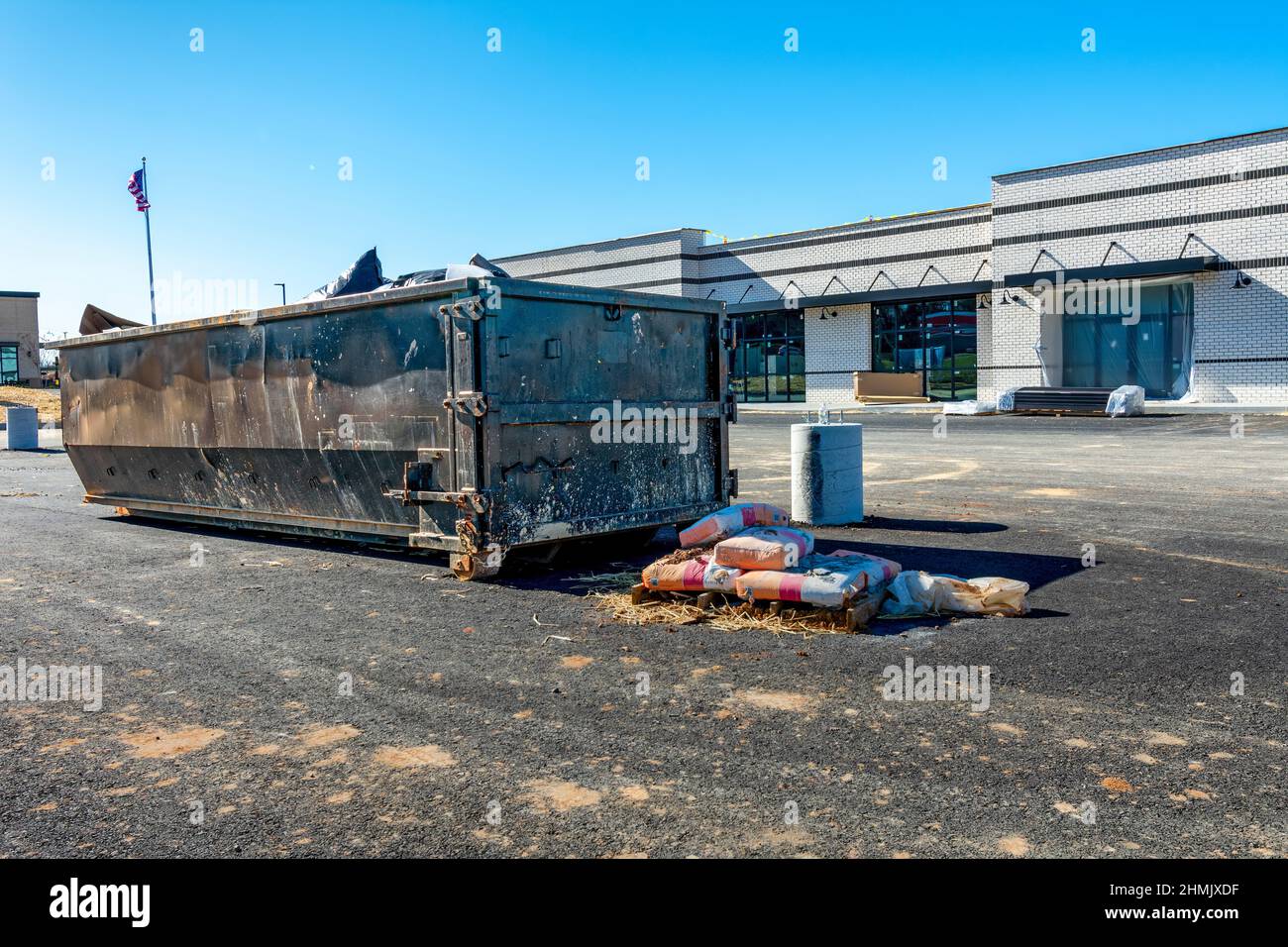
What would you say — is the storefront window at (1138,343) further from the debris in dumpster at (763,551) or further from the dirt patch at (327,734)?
the dirt patch at (327,734)

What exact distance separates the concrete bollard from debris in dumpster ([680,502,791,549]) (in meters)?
2.57

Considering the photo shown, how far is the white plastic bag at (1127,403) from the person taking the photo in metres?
25.2

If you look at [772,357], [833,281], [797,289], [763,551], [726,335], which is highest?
[833,281]

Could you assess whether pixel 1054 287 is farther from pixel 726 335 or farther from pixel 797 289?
pixel 726 335

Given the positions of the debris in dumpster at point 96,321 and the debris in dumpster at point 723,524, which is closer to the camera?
the debris in dumpster at point 723,524

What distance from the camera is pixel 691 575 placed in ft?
21.2

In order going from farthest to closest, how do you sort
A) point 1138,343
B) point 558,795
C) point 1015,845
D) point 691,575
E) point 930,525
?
point 1138,343 < point 930,525 < point 691,575 < point 558,795 < point 1015,845

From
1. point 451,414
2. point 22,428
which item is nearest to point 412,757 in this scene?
point 451,414

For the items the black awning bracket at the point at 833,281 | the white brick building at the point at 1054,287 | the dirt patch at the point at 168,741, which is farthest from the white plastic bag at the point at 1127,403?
the dirt patch at the point at 168,741

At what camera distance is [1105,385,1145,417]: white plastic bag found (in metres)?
25.2

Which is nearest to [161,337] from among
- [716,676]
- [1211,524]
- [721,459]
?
[721,459]

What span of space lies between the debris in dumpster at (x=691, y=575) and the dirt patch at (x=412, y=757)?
262 centimetres

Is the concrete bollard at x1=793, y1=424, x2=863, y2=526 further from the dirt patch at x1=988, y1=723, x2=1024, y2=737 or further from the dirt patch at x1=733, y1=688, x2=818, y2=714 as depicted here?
the dirt patch at x1=988, y1=723, x2=1024, y2=737

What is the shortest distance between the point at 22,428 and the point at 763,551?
25180mm
